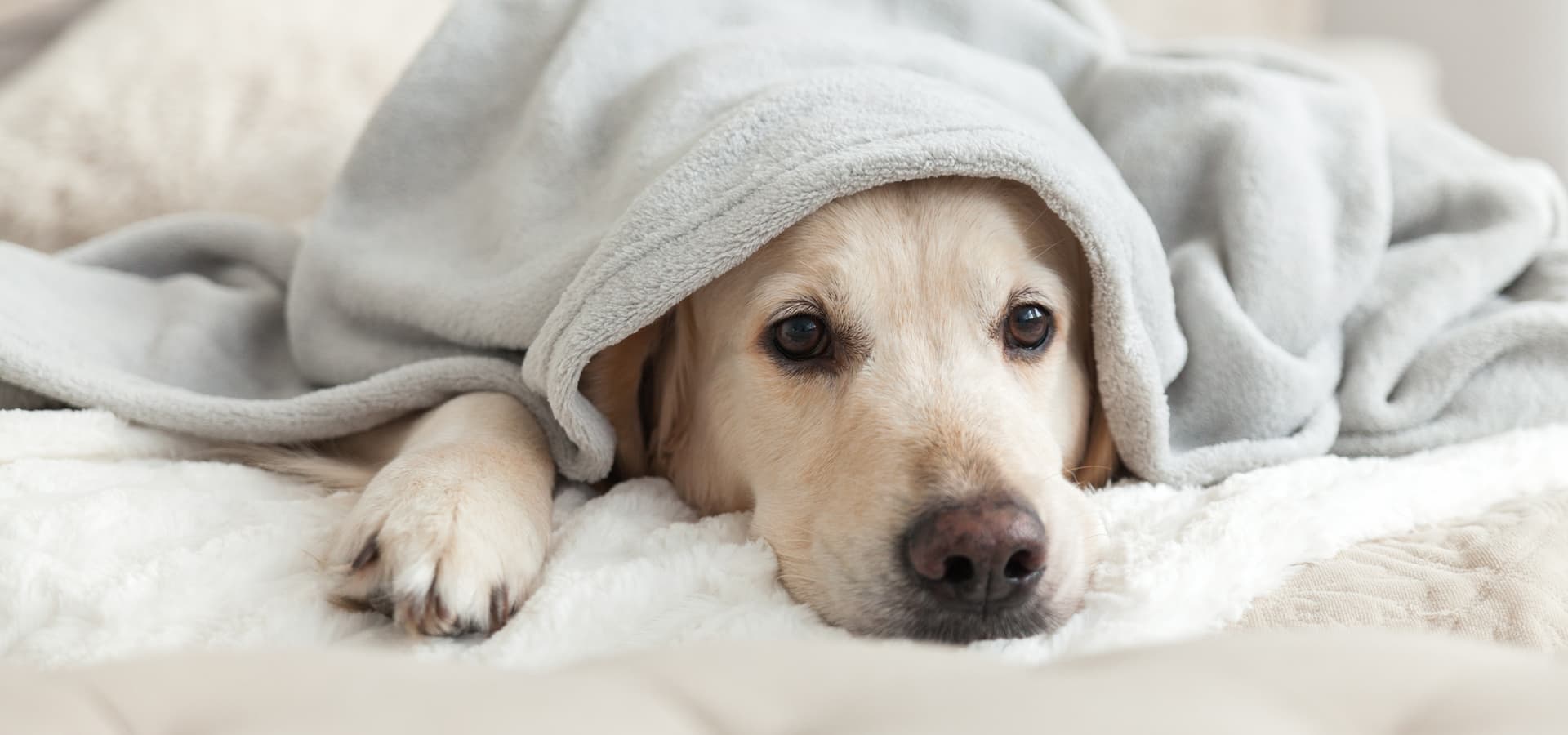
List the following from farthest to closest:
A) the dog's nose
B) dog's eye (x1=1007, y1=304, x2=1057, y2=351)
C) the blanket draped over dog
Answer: dog's eye (x1=1007, y1=304, x2=1057, y2=351) < the blanket draped over dog < the dog's nose

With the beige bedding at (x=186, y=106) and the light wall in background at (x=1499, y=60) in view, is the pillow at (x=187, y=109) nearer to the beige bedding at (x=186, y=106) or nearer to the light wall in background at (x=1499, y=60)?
the beige bedding at (x=186, y=106)

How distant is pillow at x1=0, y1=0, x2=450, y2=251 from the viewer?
244 cm

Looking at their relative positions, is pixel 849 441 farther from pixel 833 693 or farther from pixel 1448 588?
pixel 833 693

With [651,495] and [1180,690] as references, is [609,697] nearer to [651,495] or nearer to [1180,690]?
Answer: [1180,690]

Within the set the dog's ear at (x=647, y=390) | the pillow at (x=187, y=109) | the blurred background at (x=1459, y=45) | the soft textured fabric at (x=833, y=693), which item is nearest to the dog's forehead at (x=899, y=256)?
the dog's ear at (x=647, y=390)

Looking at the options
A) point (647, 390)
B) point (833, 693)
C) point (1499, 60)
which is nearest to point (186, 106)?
point (647, 390)

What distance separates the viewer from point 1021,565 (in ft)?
4.02

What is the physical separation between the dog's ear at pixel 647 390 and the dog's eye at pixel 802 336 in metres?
0.23

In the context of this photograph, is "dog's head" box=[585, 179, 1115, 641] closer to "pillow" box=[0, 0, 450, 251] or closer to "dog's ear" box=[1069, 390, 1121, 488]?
"dog's ear" box=[1069, 390, 1121, 488]

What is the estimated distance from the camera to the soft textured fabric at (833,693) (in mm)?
555

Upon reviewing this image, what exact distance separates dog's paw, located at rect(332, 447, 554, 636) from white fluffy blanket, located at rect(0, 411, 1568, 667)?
0.10ft

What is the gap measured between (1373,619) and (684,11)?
4.89 ft

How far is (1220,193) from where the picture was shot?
188 cm

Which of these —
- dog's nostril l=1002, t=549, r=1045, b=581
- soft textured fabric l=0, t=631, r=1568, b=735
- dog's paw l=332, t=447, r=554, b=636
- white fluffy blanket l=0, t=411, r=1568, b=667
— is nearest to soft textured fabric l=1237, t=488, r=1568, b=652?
white fluffy blanket l=0, t=411, r=1568, b=667
